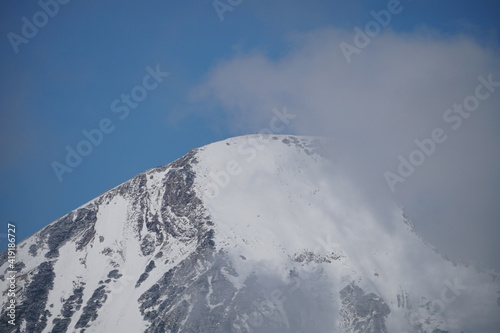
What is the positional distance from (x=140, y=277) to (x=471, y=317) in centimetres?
10397

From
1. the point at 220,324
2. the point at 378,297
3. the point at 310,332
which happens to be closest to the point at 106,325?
the point at 220,324

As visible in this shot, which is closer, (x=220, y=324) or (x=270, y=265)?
(x=220, y=324)

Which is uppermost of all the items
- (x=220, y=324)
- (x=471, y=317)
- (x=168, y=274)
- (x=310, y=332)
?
(x=168, y=274)

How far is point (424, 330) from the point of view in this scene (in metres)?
188

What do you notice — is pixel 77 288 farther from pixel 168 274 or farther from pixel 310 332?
pixel 310 332

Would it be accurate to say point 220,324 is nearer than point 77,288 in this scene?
Yes

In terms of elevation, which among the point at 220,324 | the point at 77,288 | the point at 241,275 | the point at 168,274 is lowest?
the point at 220,324

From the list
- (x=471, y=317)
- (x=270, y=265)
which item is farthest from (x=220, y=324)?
(x=471, y=317)

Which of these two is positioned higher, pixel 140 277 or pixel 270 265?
pixel 140 277

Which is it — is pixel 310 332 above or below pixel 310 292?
below

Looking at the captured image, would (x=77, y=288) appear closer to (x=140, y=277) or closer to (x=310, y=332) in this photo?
(x=140, y=277)

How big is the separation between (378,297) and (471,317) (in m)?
28.6

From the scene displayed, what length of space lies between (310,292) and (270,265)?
14.9m

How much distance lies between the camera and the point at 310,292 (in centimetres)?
19300
